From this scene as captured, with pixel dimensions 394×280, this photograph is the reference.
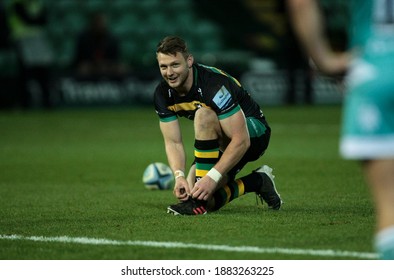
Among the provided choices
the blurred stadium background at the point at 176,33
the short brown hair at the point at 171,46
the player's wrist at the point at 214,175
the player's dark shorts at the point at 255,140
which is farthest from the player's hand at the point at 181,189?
the blurred stadium background at the point at 176,33

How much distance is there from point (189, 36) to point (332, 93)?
3715mm

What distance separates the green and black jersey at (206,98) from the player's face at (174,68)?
145mm

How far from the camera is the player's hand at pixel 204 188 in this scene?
6586mm

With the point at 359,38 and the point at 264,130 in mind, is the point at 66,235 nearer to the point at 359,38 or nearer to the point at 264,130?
the point at 264,130

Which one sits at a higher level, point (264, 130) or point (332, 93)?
point (264, 130)

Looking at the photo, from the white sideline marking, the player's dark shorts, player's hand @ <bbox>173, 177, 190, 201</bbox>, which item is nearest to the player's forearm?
player's hand @ <bbox>173, 177, 190, 201</bbox>

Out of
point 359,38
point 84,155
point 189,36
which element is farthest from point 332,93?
point 359,38

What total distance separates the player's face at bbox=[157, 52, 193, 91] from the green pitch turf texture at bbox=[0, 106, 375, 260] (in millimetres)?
951

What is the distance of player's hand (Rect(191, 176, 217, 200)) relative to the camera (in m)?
6.59

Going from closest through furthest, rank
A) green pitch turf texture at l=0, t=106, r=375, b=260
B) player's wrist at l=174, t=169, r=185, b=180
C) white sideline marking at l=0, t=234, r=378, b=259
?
1. white sideline marking at l=0, t=234, r=378, b=259
2. green pitch turf texture at l=0, t=106, r=375, b=260
3. player's wrist at l=174, t=169, r=185, b=180

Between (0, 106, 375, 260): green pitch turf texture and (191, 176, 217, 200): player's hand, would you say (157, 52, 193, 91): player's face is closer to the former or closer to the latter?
(191, 176, 217, 200): player's hand

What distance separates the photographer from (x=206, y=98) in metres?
6.68

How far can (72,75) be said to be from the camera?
1975 centimetres
